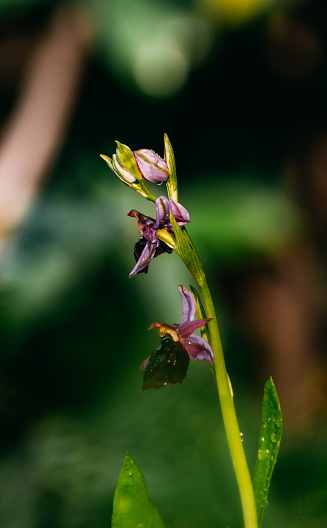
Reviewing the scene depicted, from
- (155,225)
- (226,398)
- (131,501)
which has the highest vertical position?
(155,225)

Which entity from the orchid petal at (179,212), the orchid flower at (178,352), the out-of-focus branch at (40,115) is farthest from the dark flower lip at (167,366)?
the out-of-focus branch at (40,115)

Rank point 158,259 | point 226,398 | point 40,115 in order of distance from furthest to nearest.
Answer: point 40,115 < point 158,259 < point 226,398

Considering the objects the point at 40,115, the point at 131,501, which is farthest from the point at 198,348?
the point at 40,115

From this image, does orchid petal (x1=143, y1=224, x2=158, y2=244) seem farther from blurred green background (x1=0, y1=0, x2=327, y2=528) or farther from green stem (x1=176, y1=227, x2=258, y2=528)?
blurred green background (x1=0, y1=0, x2=327, y2=528)

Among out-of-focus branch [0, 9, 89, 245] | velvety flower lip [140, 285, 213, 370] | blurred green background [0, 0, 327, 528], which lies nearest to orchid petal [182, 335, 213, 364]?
velvety flower lip [140, 285, 213, 370]

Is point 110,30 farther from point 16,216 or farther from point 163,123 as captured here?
point 16,216

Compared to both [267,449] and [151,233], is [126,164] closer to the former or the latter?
[151,233]
